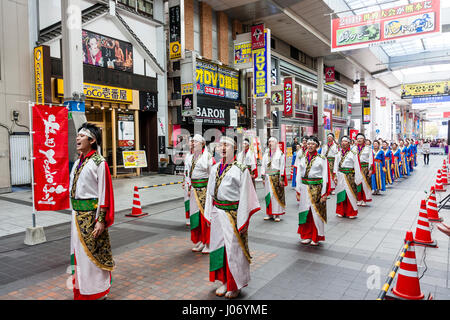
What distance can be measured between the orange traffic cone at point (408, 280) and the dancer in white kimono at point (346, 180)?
4257mm

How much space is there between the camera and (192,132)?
659 inches

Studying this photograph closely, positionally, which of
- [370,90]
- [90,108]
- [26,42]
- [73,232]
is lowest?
[73,232]

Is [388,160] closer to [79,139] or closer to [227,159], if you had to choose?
[227,159]

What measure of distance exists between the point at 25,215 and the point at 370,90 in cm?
4061

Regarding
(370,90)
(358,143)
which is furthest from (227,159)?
(370,90)

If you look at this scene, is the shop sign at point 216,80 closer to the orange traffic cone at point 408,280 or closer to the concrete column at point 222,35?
the concrete column at point 222,35

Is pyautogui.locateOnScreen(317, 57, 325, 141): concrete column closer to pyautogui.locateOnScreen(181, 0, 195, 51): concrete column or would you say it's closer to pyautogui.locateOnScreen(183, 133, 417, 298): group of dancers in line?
pyautogui.locateOnScreen(181, 0, 195, 51): concrete column

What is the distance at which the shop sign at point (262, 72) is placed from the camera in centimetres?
1675

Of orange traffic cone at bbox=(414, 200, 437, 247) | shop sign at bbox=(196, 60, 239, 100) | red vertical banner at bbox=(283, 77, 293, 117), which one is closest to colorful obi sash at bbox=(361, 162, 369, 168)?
orange traffic cone at bbox=(414, 200, 437, 247)

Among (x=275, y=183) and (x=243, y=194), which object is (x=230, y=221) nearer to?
(x=243, y=194)

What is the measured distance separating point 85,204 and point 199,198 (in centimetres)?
231

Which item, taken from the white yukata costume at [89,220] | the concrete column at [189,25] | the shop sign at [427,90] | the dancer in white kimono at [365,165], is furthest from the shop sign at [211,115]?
the shop sign at [427,90]

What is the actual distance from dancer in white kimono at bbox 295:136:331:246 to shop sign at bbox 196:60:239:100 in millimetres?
11467

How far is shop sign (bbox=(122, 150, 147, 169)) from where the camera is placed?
46.6 feet
